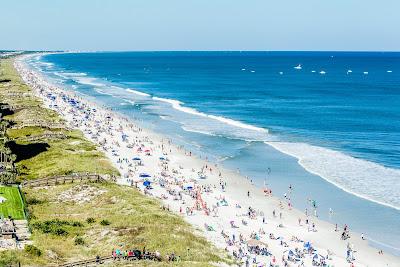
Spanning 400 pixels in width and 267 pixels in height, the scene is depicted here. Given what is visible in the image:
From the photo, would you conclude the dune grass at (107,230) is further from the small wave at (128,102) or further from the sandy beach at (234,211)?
the small wave at (128,102)

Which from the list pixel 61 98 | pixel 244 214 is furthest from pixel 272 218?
pixel 61 98

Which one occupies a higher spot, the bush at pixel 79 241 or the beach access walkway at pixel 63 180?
the beach access walkway at pixel 63 180

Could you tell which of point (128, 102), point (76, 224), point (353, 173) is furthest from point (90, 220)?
point (128, 102)

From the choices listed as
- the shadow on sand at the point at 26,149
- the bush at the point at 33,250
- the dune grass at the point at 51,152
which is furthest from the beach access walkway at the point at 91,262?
the shadow on sand at the point at 26,149

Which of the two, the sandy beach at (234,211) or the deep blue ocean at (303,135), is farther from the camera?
the deep blue ocean at (303,135)

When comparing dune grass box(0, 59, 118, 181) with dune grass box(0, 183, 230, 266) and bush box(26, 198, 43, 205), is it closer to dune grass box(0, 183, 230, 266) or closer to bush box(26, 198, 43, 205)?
bush box(26, 198, 43, 205)

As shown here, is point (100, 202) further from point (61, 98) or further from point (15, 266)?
point (61, 98)

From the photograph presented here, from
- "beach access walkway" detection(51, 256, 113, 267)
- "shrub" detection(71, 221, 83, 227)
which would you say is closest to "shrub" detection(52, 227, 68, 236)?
"shrub" detection(71, 221, 83, 227)
